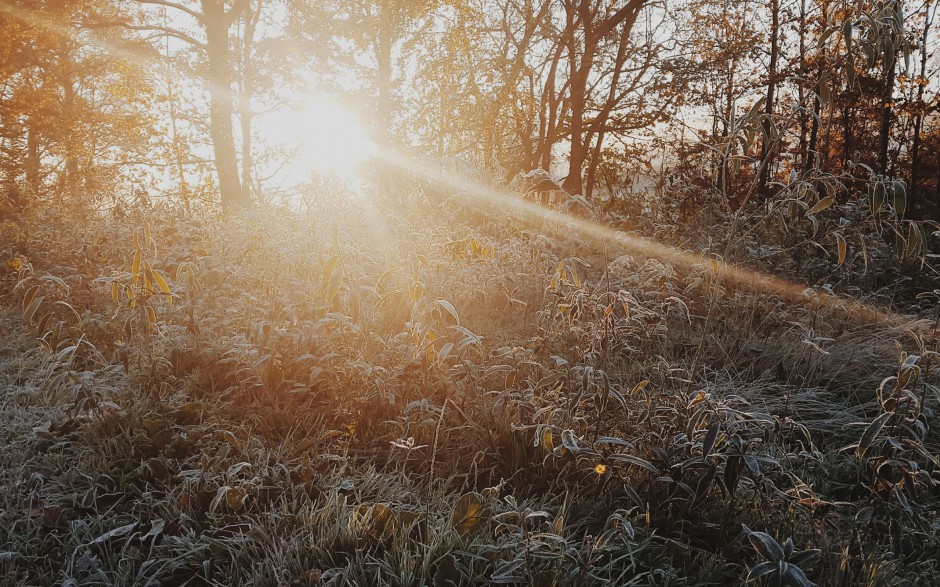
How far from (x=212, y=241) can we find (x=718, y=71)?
34.4 feet

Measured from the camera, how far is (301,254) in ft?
13.1

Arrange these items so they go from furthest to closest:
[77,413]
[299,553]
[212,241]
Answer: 1. [212,241]
2. [77,413]
3. [299,553]

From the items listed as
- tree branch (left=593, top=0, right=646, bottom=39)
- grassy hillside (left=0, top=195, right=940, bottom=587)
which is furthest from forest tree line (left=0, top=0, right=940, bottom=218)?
grassy hillside (left=0, top=195, right=940, bottom=587)

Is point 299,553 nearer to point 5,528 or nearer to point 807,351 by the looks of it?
point 5,528

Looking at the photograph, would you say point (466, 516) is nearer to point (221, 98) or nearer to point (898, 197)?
point (898, 197)

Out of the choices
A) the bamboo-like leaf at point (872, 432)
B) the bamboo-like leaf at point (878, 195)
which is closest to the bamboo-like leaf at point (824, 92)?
the bamboo-like leaf at point (878, 195)

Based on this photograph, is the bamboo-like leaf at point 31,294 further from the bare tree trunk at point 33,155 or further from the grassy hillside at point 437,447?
the bare tree trunk at point 33,155

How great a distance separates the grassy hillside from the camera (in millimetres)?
1706

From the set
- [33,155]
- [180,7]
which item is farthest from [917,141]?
[33,155]

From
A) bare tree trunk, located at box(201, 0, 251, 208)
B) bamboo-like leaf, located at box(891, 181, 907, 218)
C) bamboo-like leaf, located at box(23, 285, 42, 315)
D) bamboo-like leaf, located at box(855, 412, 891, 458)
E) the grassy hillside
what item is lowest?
the grassy hillside

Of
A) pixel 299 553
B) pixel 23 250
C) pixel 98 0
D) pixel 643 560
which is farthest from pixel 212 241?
pixel 98 0

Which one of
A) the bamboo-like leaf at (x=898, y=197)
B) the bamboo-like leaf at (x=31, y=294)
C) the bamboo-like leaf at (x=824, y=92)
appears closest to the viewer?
the bamboo-like leaf at (x=898, y=197)

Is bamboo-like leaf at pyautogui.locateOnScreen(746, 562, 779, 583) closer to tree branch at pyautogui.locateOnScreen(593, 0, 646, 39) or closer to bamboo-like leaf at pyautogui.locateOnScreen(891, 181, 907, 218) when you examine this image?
bamboo-like leaf at pyautogui.locateOnScreen(891, 181, 907, 218)

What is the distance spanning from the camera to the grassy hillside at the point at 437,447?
1.71 m
